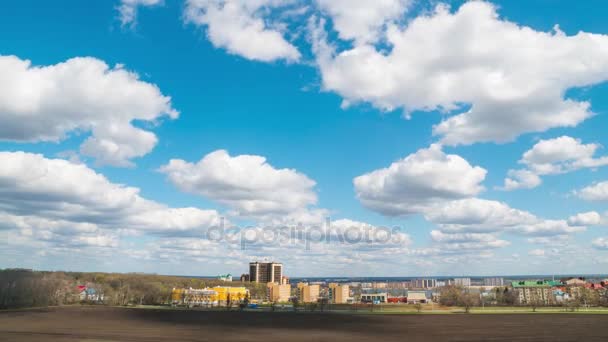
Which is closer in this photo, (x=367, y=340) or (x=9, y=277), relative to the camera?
(x=367, y=340)

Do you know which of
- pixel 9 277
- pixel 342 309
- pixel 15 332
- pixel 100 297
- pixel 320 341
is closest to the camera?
pixel 320 341

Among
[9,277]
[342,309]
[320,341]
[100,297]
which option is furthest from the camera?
[100,297]

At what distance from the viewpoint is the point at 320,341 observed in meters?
63.1

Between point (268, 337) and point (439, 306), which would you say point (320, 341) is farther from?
point (439, 306)

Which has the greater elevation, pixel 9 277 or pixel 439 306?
pixel 9 277

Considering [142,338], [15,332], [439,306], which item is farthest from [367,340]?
[439,306]

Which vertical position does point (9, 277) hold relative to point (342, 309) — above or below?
above

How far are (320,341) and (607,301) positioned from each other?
553ft

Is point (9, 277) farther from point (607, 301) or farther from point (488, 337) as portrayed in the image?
point (607, 301)

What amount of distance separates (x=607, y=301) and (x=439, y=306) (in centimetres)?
6231

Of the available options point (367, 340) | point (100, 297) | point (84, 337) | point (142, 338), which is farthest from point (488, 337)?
point (100, 297)

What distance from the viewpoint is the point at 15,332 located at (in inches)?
2960

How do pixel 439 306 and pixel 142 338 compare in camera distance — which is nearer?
pixel 142 338

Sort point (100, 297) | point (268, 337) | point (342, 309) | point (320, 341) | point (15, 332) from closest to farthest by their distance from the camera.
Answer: point (320, 341), point (268, 337), point (15, 332), point (342, 309), point (100, 297)
